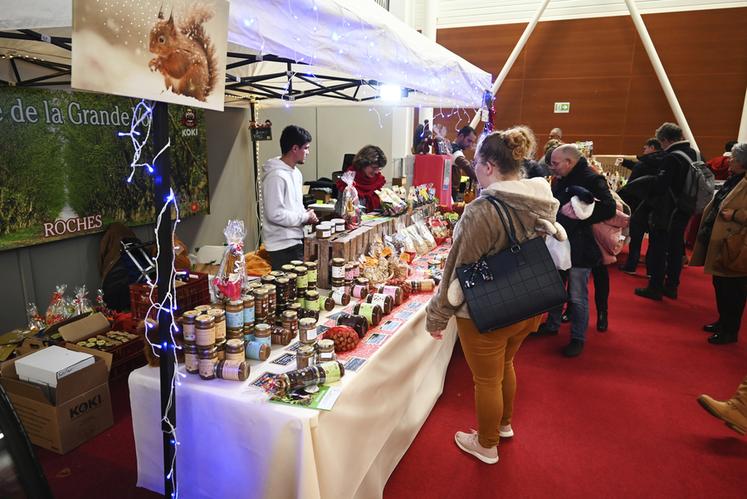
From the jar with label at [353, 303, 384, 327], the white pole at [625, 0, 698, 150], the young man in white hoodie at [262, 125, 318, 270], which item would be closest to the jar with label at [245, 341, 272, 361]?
the jar with label at [353, 303, 384, 327]

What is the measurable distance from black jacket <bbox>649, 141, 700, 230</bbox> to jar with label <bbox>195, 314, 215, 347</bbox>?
171 inches

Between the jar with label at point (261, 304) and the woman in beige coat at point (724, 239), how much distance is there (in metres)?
3.24

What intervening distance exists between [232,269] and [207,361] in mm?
409

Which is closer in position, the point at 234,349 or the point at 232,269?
the point at 234,349

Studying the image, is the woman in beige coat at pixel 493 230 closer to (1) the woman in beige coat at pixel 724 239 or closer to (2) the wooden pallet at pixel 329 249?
(2) the wooden pallet at pixel 329 249

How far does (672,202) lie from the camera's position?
4453mm

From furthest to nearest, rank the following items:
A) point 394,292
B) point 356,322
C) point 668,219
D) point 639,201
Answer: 1. point 639,201
2. point 668,219
3. point 394,292
4. point 356,322

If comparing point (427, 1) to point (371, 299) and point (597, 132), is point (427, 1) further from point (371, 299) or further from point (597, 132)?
point (371, 299)

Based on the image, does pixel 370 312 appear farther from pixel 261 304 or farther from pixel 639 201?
pixel 639 201

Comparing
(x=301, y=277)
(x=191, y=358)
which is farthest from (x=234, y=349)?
(x=301, y=277)

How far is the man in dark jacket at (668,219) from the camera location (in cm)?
428

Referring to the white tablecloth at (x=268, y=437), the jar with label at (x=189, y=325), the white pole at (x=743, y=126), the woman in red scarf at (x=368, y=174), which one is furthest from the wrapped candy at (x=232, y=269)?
the white pole at (x=743, y=126)

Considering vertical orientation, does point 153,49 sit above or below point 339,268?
above

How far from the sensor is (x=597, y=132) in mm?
8078
